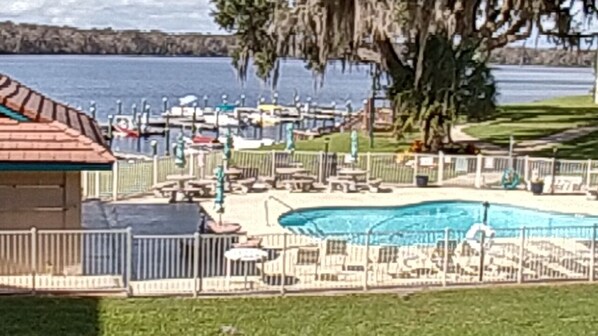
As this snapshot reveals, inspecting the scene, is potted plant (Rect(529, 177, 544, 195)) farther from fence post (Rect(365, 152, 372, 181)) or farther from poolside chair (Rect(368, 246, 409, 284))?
poolside chair (Rect(368, 246, 409, 284))

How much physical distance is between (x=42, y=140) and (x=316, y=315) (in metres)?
4.91

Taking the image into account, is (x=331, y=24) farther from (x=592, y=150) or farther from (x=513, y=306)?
(x=513, y=306)

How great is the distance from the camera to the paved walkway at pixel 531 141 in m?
32.2

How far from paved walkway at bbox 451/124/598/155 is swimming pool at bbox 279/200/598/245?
862cm

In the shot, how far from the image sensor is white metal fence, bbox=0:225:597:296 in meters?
13.0

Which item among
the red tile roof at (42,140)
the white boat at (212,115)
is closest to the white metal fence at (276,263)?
the red tile roof at (42,140)

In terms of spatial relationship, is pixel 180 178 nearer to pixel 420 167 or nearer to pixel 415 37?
pixel 420 167

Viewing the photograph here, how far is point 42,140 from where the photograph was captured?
45.3ft

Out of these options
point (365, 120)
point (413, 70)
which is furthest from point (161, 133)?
point (413, 70)

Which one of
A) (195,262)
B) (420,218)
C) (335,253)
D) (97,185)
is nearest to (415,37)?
(420,218)

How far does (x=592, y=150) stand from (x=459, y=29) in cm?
720

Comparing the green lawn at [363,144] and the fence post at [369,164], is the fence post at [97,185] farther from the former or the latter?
the green lawn at [363,144]

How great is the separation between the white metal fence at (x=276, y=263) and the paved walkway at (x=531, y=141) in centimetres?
1654

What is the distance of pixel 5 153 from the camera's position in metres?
13.4
